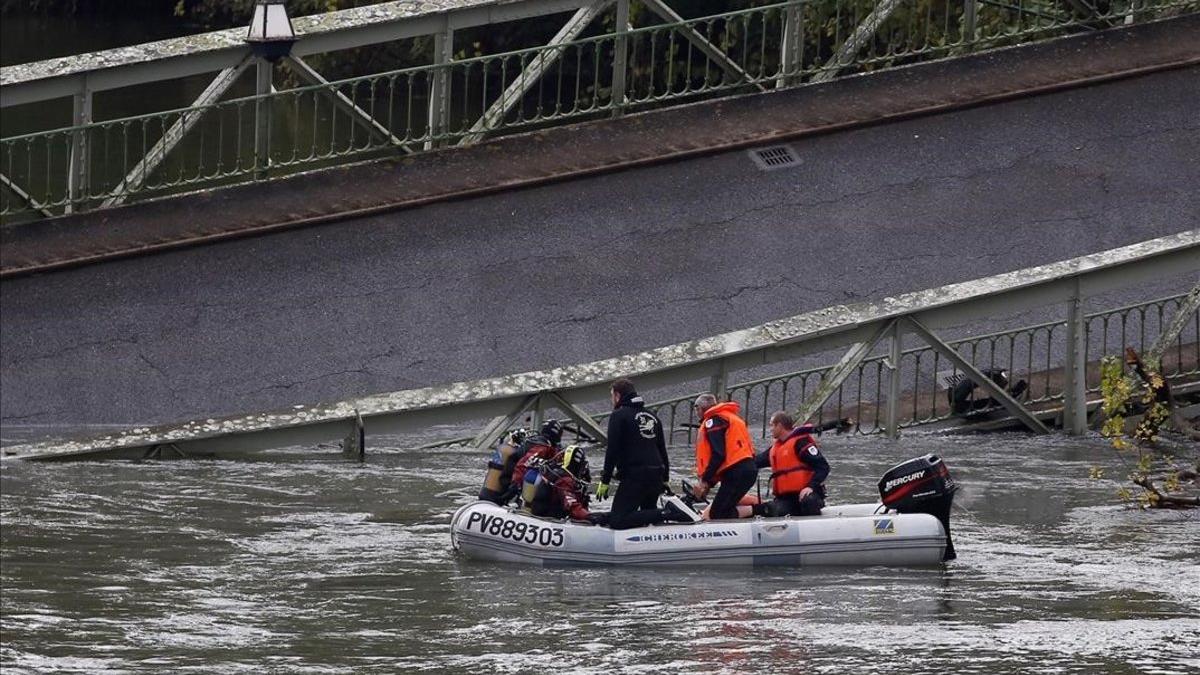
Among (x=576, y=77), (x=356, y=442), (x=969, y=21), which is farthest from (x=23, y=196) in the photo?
(x=969, y=21)

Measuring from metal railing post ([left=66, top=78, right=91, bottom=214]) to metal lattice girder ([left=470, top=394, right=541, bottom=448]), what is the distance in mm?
4478

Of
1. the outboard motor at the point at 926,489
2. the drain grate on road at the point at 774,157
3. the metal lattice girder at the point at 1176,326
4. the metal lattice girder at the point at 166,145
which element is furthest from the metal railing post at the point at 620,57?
the outboard motor at the point at 926,489

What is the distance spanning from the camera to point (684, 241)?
23609 mm

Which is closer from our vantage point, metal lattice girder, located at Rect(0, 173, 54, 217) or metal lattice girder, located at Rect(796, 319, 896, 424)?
metal lattice girder, located at Rect(796, 319, 896, 424)

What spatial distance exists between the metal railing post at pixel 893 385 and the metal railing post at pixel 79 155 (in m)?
7.74

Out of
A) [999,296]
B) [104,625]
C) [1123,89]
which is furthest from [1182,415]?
[104,625]

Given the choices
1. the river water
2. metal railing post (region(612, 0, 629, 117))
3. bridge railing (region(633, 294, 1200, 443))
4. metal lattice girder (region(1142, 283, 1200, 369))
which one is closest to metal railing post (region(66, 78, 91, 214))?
the river water

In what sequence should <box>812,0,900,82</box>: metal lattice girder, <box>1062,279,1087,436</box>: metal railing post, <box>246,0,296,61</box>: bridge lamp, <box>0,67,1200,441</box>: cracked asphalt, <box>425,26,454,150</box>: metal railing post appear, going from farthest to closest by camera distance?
<box>812,0,900,82</box>: metal lattice girder < <box>425,26,454,150</box>: metal railing post < <box>246,0,296,61</box>: bridge lamp < <box>0,67,1200,441</box>: cracked asphalt < <box>1062,279,1087,436</box>: metal railing post

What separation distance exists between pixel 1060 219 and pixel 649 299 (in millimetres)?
4200

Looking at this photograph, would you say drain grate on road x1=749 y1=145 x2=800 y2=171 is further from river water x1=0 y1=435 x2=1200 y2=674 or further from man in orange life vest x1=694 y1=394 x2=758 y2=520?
man in orange life vest x1=694 y1=394 x2=758 y2=520

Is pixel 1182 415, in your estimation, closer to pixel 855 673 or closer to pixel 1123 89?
pixel 1123 89

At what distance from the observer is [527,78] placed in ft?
79.4

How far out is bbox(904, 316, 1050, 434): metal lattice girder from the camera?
21.1m

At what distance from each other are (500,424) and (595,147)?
352 centimetres
